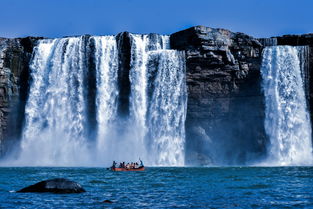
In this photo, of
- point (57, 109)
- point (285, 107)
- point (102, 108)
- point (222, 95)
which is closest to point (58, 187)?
point (102, 108)

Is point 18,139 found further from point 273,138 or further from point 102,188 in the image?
point 102,188

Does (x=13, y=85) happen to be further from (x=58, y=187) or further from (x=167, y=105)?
(x=58, y=187)

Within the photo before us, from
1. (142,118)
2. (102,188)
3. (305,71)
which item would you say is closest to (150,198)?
(102,188)

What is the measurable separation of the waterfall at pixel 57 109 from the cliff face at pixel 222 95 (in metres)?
12.9

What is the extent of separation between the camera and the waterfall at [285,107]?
53.6 meters

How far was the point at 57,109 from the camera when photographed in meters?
56.2

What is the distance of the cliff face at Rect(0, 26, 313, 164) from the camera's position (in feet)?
182

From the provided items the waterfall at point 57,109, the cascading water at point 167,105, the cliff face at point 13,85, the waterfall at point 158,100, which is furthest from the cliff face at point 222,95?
the cliff face at point 13,85

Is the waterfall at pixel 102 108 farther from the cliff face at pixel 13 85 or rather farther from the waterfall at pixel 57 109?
the cliff face at pixel 13 85

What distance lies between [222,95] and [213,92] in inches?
46.1

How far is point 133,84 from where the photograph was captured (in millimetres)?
55781

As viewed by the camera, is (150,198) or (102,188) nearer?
(150,198)

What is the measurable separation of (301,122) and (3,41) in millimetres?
38399

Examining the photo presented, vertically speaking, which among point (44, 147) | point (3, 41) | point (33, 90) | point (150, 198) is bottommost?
point (150, 198)
